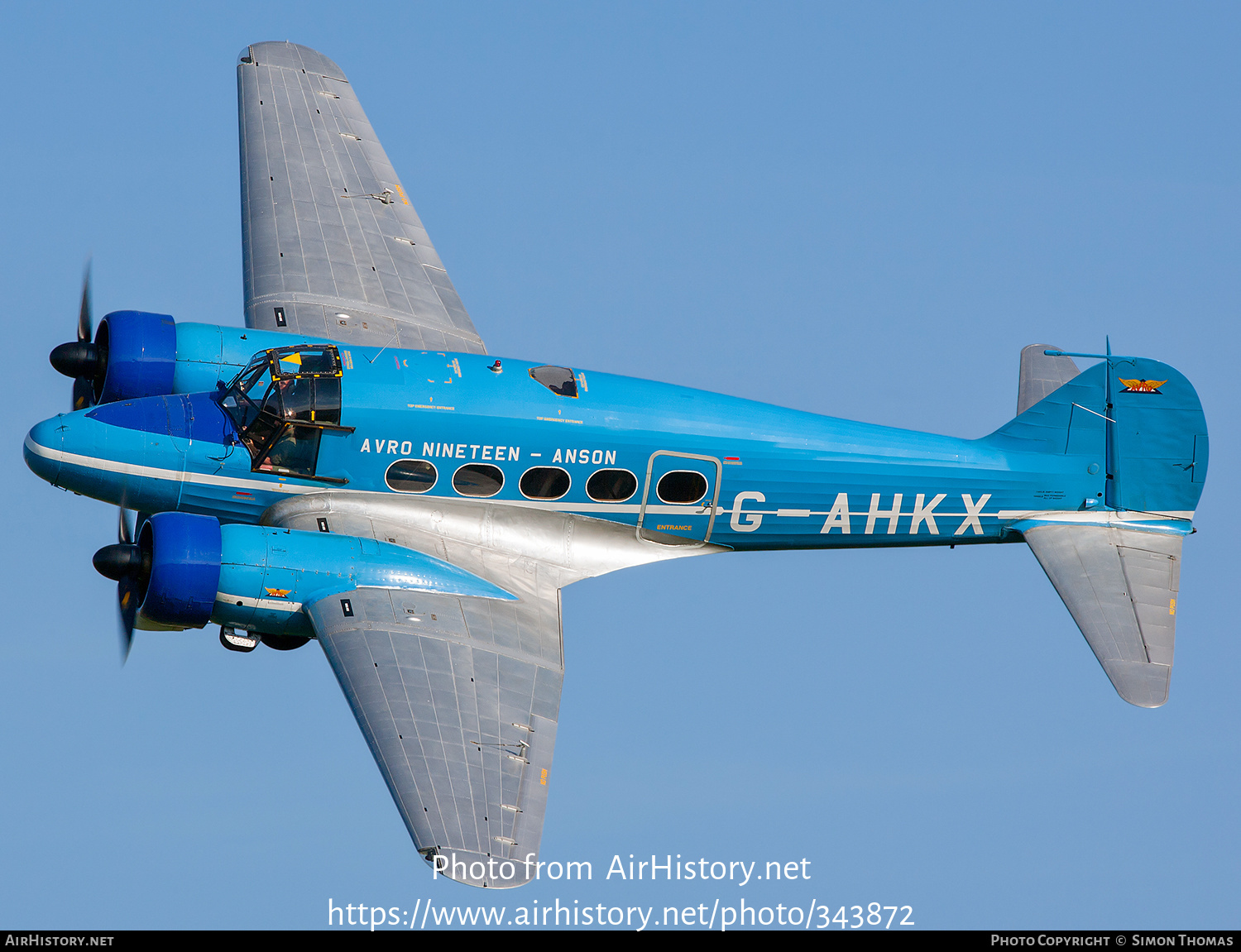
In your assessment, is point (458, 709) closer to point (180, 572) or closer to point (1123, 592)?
point (180, 572)

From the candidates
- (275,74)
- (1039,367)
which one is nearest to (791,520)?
→ (1039,367)

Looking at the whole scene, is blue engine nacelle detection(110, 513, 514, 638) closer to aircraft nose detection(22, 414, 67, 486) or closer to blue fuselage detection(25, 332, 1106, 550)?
blue fuselage detection(25, 332, 1106, 550)

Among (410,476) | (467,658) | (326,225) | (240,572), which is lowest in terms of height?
(467,658)

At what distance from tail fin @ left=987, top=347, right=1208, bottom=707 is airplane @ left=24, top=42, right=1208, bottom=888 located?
0.04 meters

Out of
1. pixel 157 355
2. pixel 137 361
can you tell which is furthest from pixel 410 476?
pixel 137 361

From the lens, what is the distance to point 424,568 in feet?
104

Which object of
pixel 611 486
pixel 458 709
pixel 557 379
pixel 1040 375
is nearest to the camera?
pixel 458 709

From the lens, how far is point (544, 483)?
3275 cm

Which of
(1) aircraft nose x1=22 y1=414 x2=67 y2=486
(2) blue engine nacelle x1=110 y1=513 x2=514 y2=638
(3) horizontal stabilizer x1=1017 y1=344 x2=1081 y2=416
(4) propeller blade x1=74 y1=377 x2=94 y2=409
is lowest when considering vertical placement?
(2) blue engine nacelle x1=110 y1=513 x2=514 y2=638

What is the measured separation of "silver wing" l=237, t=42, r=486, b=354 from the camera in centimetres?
3588

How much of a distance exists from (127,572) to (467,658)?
520 cm

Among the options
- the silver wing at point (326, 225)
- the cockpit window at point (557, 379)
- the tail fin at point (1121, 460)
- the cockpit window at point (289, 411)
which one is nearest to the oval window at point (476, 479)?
the cockpit window at point (557, 379)

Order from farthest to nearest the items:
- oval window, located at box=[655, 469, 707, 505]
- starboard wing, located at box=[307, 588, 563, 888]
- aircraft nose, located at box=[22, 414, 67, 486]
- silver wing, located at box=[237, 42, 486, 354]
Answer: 1. silver wing, located at box=[237, 42, 486, 354]
2. oval window, located at box=[655, 469, 707, 505]
3. aircraft nose, located at box=[22, 414, 67, 486]
4. starboard wing, located at box=[307, 588, 563, 888]

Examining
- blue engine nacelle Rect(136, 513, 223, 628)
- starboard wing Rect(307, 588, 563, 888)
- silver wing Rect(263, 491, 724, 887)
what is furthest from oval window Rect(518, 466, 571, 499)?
blue engine nacelle Rect(136, 513, 223, 628)
